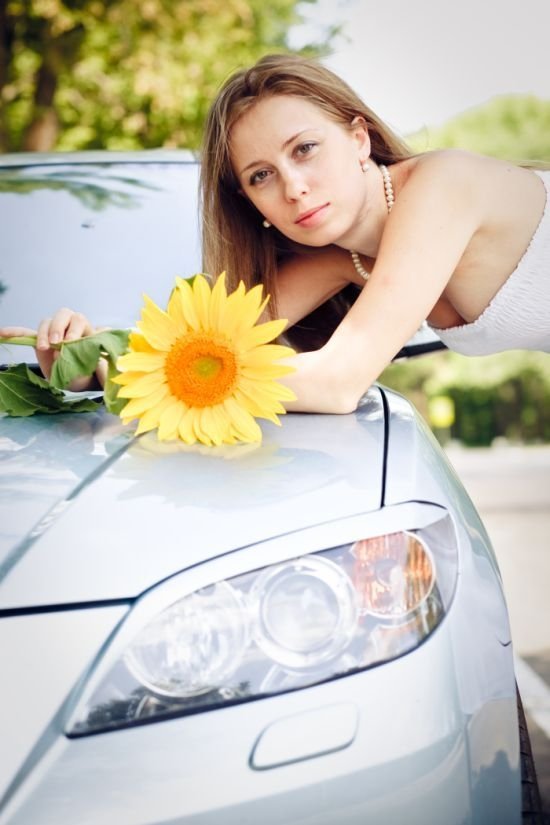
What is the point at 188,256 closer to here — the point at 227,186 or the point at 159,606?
the point at 227,186

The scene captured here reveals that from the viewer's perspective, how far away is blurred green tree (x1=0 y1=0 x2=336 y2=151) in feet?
34.1

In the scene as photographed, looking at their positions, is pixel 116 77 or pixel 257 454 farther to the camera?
pixel 116 77

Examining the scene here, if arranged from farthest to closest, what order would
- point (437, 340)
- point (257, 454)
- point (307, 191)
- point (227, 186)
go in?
point (437, 340), point (227, 186), point (307, 191), point (257, 454)

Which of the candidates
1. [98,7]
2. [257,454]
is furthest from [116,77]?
[257,454]

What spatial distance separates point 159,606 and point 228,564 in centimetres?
10

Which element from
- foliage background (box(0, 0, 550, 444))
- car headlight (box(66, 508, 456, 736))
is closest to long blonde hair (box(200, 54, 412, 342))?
car headlight (box(66, 508, 456, 736))

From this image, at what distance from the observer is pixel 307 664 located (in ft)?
4.88

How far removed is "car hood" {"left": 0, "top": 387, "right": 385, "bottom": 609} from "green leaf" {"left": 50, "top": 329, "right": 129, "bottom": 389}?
0.18 metres

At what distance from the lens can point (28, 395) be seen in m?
2.06

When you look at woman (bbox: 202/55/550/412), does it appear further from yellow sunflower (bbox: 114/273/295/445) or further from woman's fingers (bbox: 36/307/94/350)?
woman's fingers (bbox: 36/307/94/350)

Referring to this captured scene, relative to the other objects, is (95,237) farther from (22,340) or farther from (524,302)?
(524,302)

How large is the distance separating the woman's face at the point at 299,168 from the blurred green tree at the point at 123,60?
781cm

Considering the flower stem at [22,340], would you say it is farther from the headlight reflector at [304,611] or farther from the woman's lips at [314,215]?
the headlight reflector at [304,611]

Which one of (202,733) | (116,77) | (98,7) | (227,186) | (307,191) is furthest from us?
(116,77)
